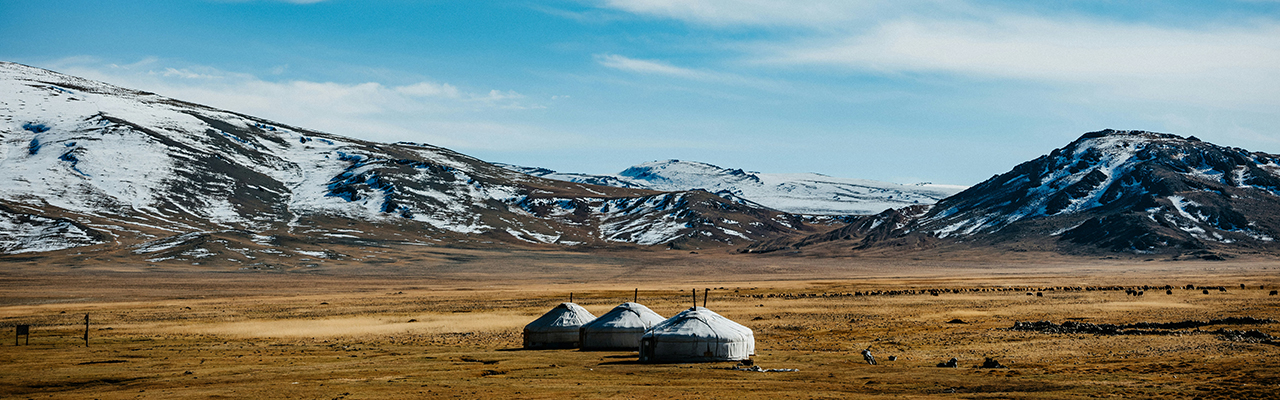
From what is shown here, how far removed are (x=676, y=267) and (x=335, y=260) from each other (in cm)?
6314

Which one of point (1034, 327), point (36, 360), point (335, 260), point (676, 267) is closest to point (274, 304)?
point (36, 360)

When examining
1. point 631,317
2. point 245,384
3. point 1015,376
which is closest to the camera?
point 1015,376

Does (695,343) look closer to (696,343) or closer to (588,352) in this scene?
(696,343)

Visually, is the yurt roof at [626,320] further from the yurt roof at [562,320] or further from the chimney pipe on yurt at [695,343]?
the chimney pipe on yurt at [695,343]

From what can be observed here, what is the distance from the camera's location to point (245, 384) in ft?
107

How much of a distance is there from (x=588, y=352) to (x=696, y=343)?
24.7ft

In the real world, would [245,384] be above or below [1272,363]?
below

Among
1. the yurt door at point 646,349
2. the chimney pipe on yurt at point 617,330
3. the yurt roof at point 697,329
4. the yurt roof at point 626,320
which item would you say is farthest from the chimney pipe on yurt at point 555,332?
the yurt roof at point 697,329

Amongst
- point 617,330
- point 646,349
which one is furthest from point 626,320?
point 646,349

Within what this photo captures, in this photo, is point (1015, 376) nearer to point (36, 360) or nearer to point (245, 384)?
point (245, 384)

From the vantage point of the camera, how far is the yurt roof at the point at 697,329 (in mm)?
38750

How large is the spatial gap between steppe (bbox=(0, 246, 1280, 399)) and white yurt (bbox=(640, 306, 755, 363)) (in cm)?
90

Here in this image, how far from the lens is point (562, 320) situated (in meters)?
47.2

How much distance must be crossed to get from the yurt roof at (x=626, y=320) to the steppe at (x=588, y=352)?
5.59 ft
